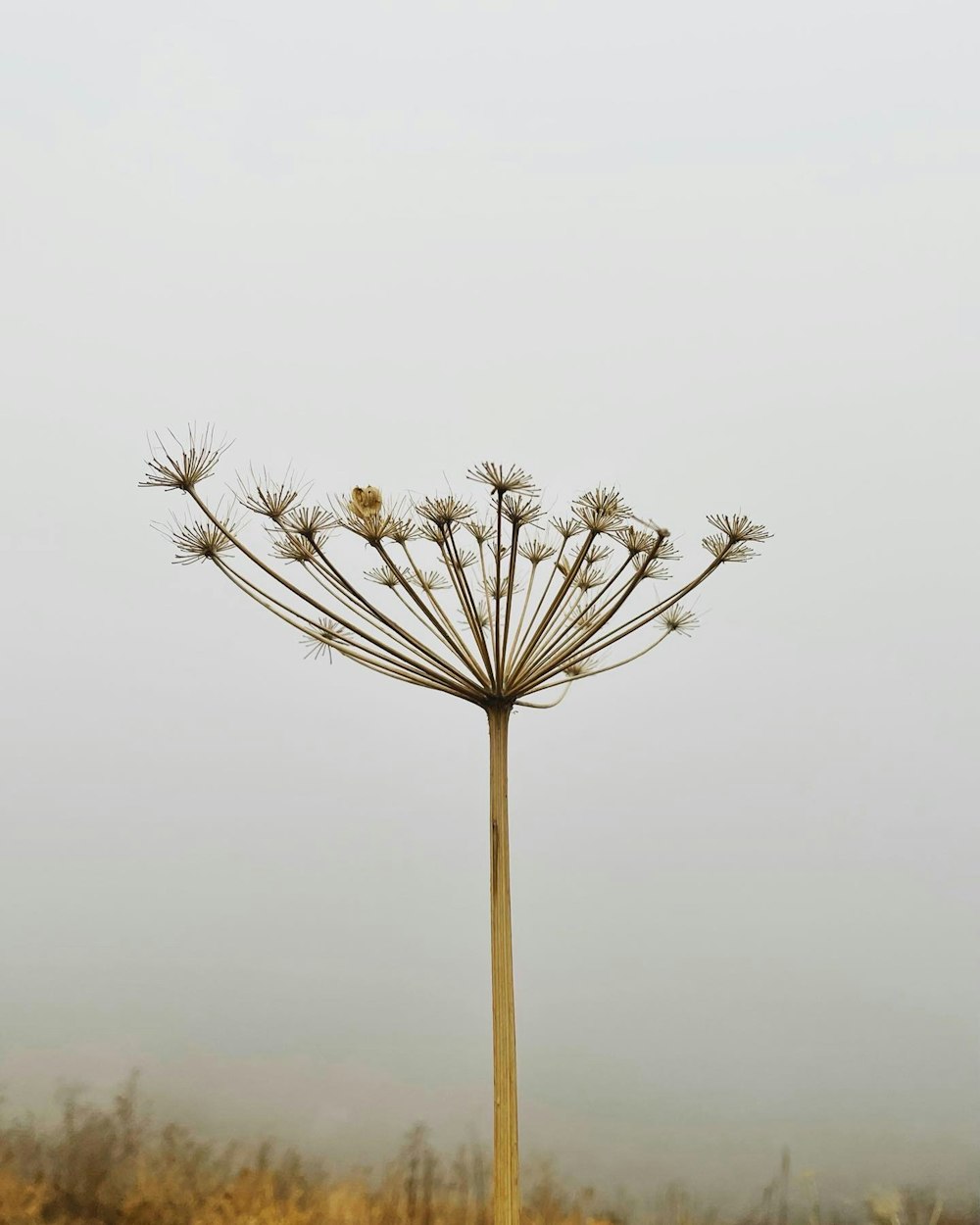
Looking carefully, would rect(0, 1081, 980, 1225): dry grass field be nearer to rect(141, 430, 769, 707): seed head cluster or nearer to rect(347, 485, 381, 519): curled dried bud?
rect(141, 430, 769, 707): seed head cluster

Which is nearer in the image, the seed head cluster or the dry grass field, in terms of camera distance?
the seed head cluster

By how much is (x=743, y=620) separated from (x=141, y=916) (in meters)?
1.81

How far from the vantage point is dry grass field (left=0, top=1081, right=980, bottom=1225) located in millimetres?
2275

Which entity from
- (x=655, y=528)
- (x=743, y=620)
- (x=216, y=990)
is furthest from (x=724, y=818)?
(x=216, y=990)

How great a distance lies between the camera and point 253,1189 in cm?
234

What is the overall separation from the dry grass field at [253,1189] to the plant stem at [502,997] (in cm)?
67

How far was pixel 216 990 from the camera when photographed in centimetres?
247

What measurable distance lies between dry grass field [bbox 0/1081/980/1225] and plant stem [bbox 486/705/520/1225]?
2.18ft

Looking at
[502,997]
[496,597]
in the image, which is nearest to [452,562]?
[496,597]

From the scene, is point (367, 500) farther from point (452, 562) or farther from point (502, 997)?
point (502, 997)

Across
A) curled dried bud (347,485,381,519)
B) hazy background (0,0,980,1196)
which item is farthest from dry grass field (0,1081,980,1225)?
curled dried bud (347,485,381,519)

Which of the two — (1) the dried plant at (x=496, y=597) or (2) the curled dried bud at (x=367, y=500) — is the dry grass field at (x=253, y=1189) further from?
(2) the curled dried bud at (x=367, y=500)

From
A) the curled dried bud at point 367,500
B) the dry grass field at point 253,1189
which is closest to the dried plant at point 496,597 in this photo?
the curled dried bud at point 367,500

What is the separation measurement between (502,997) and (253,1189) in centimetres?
100
